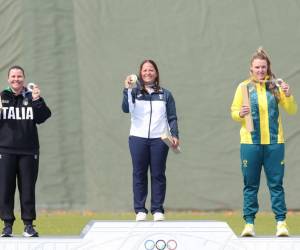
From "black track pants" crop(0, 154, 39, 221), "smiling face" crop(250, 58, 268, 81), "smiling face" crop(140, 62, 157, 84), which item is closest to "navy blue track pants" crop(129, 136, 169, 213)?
"smiling face" crop(140, 62, 157, 84)

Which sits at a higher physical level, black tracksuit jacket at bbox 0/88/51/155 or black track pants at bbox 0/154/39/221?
black tracksuit jacket at bbox 0/88/51/155

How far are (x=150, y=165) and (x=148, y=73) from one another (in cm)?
75

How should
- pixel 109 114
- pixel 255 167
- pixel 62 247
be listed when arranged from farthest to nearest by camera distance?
pixel 109 114
pixel 255 167
pixel 62 247

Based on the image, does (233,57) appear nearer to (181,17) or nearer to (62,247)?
(181,17)

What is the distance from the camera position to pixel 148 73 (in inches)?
285

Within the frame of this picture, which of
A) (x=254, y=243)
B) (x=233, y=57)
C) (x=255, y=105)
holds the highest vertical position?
(x=233, y=57)

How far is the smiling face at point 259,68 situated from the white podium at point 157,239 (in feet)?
4.64

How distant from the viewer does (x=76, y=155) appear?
32.8ft

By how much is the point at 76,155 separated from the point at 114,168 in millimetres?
454

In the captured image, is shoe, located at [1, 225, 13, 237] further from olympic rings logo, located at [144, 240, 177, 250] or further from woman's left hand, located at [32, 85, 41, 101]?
olympic rings logo, located at [144, 240, 177, 250]

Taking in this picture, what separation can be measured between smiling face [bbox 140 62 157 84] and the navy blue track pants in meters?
0.48

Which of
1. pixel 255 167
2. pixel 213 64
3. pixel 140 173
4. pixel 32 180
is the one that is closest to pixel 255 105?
pixel 255 167

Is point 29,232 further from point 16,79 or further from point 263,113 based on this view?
point 263,113

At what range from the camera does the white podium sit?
19.7ft
